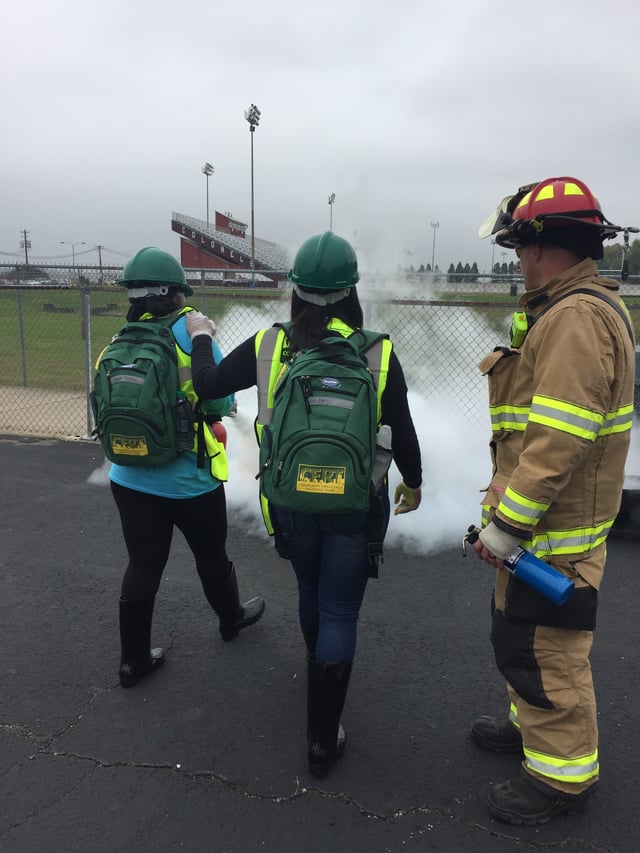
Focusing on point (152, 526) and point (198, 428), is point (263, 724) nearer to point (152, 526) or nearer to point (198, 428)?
point (152, 526)

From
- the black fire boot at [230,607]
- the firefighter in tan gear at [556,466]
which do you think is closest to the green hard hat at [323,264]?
the firefighter in tan gear at [556,466]

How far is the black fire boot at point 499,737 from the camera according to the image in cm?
249

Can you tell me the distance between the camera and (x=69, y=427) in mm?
8117

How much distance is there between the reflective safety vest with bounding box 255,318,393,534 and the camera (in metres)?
2.21

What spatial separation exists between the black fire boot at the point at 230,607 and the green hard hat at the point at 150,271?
4.87ft

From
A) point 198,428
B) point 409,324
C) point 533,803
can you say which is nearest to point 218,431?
point 198,428

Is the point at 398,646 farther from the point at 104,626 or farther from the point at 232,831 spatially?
the point at 104,626

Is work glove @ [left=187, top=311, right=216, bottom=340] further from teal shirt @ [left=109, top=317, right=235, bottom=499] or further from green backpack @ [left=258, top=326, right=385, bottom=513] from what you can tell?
green backpack @ [left=258, top=326, right=385, bottom=513]

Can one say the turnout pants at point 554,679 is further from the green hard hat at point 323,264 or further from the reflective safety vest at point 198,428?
the reflective safety vest at point 198,428

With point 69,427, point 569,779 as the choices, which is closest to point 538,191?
point 569,779

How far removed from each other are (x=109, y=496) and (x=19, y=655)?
245 centimetres

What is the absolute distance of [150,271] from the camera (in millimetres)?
2719

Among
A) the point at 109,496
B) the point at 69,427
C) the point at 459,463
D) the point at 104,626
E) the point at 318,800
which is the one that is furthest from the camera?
the point at 69,427

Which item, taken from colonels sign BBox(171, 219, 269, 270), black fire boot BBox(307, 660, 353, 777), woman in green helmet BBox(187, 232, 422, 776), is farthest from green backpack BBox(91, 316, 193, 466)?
colonels sign BBox(171, 219, 269, 270)
